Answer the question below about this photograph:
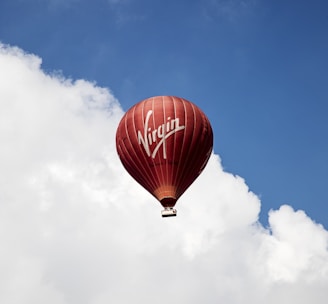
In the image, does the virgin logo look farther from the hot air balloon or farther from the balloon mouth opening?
the balloon mouth opening

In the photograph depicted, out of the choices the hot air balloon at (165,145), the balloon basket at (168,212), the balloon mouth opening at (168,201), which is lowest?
the balloon basket at (168,212)

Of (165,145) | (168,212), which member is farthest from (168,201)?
(165,145)

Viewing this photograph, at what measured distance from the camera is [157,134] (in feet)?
178

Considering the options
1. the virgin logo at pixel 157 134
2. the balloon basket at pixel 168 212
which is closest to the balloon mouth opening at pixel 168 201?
the balloon basket at pixel 168 212

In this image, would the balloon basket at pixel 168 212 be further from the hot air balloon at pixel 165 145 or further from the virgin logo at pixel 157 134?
the virgin logo at pixel 157 134

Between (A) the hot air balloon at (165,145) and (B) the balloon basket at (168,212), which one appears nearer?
(B) the balloon basket at (168,212)

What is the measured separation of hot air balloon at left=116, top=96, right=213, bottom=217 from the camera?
54281 mm

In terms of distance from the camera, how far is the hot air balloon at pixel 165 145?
54281 millimetres

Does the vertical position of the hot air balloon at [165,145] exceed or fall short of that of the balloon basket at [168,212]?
it exceeds it

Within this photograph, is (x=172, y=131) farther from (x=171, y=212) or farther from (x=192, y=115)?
(x=171, y=212)

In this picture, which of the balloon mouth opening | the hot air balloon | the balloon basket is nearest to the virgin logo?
the hot air balloon

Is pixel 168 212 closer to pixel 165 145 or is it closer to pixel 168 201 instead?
pixel 168 201

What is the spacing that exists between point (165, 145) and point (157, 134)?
1.12 metres

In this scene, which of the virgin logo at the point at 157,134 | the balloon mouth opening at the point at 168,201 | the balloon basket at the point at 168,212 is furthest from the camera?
the virgin logo at the point at 157,134
